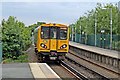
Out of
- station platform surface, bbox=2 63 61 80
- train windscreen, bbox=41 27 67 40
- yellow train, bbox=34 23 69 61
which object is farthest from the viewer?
train windscreen, bbox=41 27 67 40

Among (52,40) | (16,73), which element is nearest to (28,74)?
(16,73)

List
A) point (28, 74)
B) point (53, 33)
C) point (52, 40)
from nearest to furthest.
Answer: point (28, 74) → point (52, 40) → point (53, 33)

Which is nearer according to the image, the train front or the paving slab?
the paving slab

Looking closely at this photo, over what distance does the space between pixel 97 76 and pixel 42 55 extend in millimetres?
7855

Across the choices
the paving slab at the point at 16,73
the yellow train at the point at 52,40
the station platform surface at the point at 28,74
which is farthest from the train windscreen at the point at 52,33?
the station platform surface at the point at 28,74

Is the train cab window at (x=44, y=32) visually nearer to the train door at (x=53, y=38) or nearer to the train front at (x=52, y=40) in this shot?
the train front at (x=52, y=40)

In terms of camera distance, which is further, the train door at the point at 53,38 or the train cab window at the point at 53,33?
the train cab window at the point at 53,33

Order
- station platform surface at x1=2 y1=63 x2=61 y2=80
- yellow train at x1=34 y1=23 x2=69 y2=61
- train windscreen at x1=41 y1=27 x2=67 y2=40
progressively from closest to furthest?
1. station platform surface at x1=2 y1=63 x2=61 y2=80
2. yellow train at x1=34 y1=23 x2=69 y2=61
3. train windscreen at x1=41 y1=27 x2=67 y2=40

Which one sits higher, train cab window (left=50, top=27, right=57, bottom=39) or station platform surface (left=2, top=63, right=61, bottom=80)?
train cab window (left=50, top=27, right=57, bottom=39)

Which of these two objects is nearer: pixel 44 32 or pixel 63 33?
pixel 44 32

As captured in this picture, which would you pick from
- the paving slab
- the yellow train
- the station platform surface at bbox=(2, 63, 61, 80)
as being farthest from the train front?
the station platform surface at bbox=(2, 63, 61, 80)

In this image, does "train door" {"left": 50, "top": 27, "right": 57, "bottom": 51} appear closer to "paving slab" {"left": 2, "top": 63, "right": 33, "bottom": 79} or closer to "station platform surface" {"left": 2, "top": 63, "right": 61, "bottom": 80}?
"paving slab" {"left": 2, "top": 63, "right": 33, "bottom": 79}

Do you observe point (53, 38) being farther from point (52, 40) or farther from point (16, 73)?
point (16, 73)

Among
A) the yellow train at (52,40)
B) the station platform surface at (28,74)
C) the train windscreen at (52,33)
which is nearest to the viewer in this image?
the station platform surface at (28,74)
